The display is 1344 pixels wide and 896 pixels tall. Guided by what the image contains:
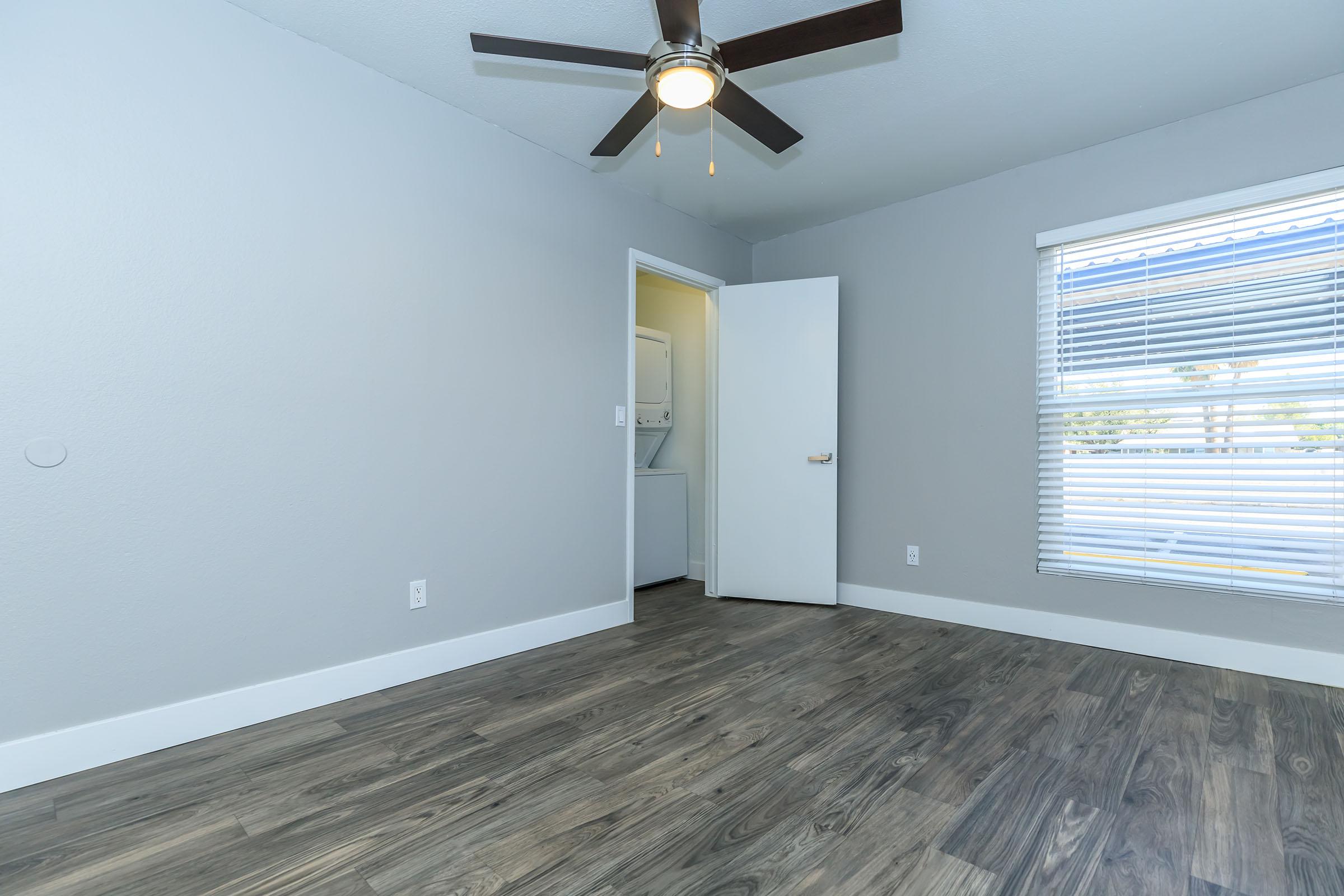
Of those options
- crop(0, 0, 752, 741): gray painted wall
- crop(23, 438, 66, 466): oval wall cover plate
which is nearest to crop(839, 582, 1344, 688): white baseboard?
crop(0, 0, 752, 741): gray painted wall

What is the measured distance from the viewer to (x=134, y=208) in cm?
203

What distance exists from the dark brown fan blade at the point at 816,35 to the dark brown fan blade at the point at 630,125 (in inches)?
12.1

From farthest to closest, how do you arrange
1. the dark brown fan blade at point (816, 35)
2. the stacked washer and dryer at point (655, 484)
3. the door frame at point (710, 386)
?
the stacked washer and dryer at point (655, 484)
the door frame at point (710, 386)
the dark brown fan blade at point (816, 35)

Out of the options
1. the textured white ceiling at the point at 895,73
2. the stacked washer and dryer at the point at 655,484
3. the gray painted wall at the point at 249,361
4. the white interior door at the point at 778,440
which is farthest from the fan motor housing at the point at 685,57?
the stacked washer and dryer at the point at 655,484

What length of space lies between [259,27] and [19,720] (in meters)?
2.37

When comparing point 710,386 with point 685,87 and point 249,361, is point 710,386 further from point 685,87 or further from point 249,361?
point 249,361

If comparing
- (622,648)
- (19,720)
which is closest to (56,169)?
(19,720)

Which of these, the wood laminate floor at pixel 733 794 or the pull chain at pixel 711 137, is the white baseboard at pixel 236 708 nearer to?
the wood laminate floor at pixel 733 794

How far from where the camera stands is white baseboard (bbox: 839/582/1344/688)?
268cm

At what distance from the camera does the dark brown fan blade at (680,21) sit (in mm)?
1705

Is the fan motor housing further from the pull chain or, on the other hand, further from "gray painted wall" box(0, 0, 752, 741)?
"gray painted wall" box(0, 0, 752, 741)

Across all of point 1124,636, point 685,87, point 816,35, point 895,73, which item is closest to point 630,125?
point 685,87

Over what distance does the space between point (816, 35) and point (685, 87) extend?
0.42 meters

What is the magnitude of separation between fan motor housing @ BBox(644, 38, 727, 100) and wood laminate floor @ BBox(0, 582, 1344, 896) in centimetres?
212
